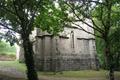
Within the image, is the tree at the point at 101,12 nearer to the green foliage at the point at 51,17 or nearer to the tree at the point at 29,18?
the green foliage at the point at 51,17

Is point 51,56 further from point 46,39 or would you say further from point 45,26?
point 45,26

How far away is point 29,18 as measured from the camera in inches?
891

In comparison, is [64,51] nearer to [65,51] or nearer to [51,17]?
[65,51]

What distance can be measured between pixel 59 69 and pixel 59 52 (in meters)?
2.67

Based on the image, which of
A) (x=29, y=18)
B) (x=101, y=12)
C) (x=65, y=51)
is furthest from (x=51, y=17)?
(x=65, y=51)

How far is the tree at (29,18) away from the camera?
69.8 ft

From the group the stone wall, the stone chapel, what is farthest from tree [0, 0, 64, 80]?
the stone wall

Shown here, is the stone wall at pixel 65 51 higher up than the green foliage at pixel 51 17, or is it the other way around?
the green foliage at pixel 51 17

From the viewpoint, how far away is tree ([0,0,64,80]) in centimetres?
2128

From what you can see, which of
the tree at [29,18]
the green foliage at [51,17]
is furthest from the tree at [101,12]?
the tree at [29,18]

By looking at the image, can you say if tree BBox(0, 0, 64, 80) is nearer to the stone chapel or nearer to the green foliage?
the green foliage

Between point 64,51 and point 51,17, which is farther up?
point 51,17

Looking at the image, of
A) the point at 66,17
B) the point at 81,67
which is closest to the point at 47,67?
the point at 81,67

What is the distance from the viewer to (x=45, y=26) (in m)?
23.2
